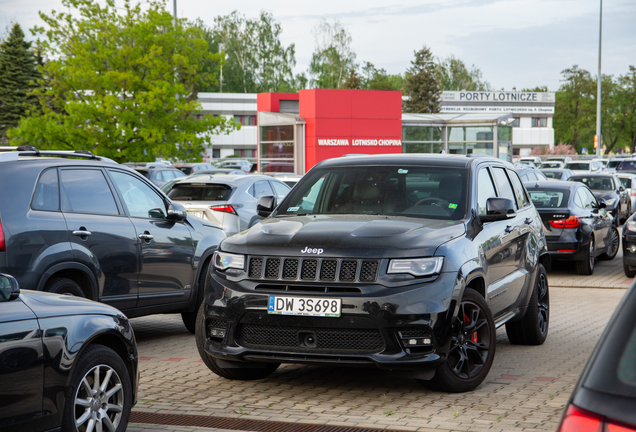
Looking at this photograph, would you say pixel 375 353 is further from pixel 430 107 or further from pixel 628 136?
pixel 628 136

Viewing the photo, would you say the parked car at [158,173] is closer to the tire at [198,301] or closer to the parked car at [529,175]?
the parked car at [529,175]

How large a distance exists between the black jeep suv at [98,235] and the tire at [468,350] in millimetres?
3054

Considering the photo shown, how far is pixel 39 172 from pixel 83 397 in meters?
2.86

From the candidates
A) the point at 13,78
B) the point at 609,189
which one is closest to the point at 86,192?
the point at 609,189

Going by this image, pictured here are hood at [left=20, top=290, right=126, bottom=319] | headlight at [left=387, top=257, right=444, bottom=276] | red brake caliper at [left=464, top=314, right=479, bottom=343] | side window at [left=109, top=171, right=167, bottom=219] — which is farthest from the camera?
side window at [left=109, top=171, right=167, bottom=219]

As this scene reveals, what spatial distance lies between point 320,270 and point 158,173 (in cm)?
1923

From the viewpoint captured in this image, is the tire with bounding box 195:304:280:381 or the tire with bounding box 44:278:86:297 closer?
the tire with bounding box 195:304:280:381

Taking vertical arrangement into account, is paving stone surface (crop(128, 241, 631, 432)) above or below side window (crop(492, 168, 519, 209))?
below

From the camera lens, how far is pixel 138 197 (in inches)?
312

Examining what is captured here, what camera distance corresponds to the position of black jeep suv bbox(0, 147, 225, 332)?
6238 mm

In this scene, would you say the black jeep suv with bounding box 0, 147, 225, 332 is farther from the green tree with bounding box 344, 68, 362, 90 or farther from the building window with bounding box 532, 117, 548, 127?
the building window with bounding box 532, 117, 548, 127

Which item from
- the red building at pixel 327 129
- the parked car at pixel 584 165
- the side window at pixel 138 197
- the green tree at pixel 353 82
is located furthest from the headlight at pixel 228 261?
the green tree at pixel 353 82

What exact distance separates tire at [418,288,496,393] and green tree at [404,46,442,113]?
292ft

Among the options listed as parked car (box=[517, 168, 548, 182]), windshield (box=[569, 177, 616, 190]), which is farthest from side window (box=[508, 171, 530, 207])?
windshield (box=[569, 177, 616, 190])
